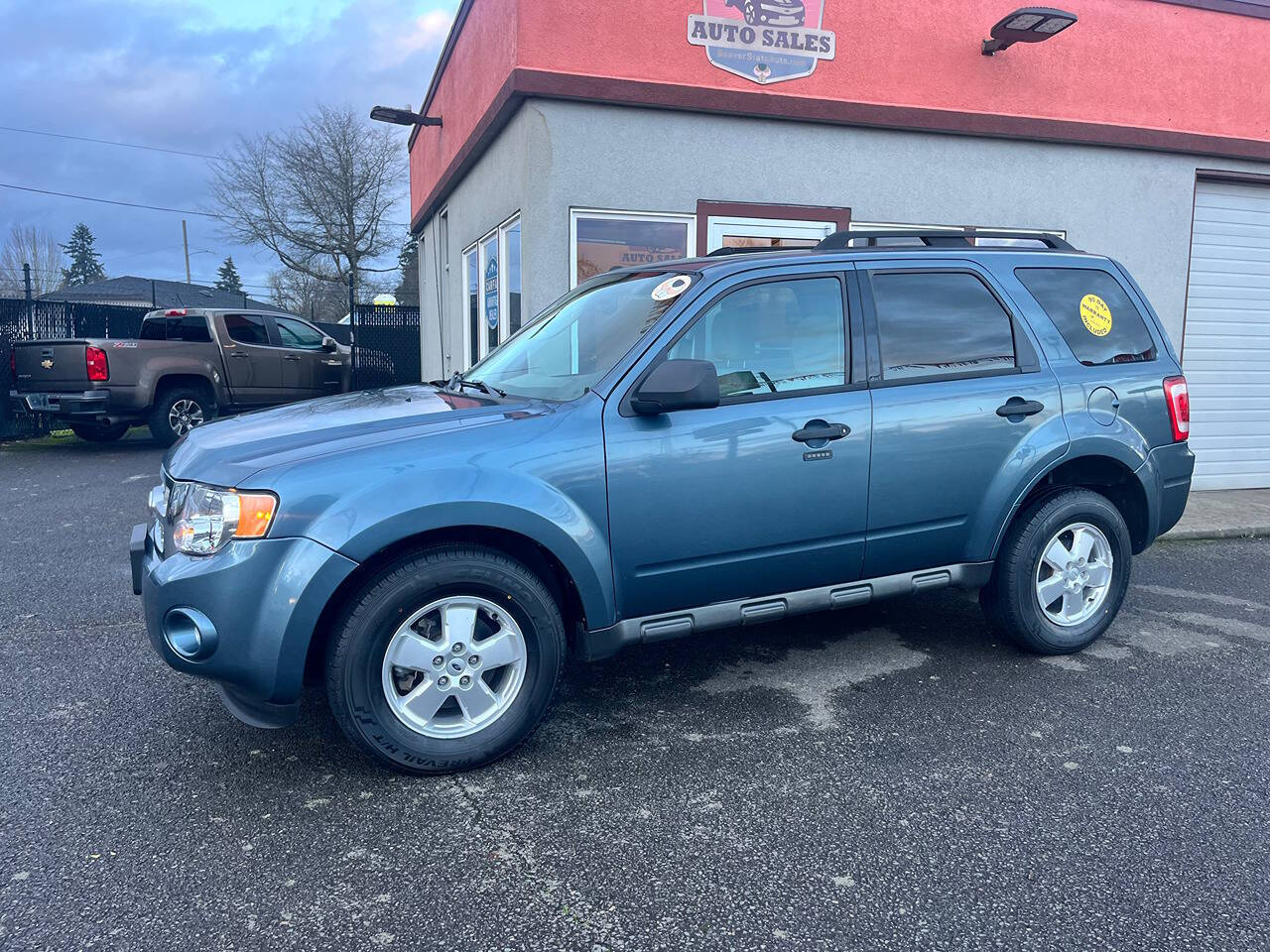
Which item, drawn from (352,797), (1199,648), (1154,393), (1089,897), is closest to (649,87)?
(1154,393)

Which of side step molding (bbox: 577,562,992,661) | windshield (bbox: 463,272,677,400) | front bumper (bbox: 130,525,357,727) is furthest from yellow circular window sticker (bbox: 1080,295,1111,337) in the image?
front bumper (bbox: 130,525,357,727)

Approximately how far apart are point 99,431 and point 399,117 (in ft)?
19.9

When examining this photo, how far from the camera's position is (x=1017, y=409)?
424 cm

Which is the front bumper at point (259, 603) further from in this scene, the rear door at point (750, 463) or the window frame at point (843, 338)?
the window frame at point (843, 338)

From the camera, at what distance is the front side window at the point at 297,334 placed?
1420cm

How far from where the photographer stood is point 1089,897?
264 centimetres

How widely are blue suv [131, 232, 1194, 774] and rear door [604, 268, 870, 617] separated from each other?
0.04ft

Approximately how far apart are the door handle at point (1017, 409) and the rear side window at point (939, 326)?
18 centimetres

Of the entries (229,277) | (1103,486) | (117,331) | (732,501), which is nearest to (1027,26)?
(1103,486)

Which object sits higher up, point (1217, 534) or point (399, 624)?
point (399, 624)

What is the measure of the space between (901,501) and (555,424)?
158 cm

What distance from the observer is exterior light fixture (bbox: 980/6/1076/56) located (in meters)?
8.10

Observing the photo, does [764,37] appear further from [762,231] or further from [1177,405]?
[1177,405]

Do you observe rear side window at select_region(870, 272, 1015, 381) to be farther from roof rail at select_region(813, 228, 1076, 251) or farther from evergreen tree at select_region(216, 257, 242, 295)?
evergreen tree at select_region(216, 257, 242, 295)
